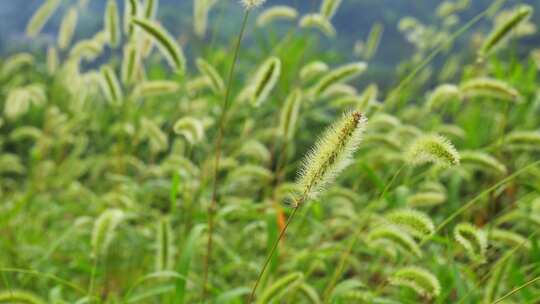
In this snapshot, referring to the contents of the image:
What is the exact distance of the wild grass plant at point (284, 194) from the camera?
161 cm

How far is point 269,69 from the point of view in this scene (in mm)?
1767

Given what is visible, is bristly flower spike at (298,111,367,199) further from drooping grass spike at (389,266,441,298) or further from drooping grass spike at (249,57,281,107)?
drooping grass spike at (249,57,281,107)

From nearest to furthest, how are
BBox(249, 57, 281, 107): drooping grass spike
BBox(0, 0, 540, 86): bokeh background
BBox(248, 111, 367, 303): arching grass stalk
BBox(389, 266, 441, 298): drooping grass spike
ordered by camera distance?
BBox(248, 111, 367, 303): arching grass stalk < BBox(389, 266, 441, 298): drooping grass spike < BBox(249, 57, 281, 107): drooping grass spike < BBox(0, 0, 540, 86): bokeh background

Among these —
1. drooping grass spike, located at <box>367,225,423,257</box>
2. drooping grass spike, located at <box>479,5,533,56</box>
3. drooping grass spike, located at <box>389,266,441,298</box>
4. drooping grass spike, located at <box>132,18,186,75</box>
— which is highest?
drooping grass spike, located at <box>479,5,533,56</box>

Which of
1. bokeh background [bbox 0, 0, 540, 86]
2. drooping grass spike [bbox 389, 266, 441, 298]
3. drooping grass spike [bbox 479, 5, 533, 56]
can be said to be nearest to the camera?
drooping grass spike [bbox 389, 266, 441, 298]

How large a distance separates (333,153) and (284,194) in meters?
1.69

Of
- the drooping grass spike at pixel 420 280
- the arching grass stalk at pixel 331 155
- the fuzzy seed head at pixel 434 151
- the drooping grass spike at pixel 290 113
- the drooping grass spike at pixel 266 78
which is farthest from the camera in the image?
the drooping grass spike at pixel 290 113

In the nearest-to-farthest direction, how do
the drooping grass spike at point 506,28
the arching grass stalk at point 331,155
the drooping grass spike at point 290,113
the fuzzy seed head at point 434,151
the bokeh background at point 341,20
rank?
1. the arching grass stalk at point 331,155
2. the fuzzy seed head at point 434,151
3. the drooping grass spike at point 506,28
4. the drooping grass spike at point 290,113
5. the bokeh background at point 341,20

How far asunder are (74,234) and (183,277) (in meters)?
1.29

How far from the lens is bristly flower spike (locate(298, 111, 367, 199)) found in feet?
3.33

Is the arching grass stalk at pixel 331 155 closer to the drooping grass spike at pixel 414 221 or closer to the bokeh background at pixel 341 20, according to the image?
the drooping grass spike at pixel 414 221

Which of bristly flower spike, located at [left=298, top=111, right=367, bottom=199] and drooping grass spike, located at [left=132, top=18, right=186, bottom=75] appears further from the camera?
drooping grass spike, located at [left=132, top=18, right=186, bottom=75]

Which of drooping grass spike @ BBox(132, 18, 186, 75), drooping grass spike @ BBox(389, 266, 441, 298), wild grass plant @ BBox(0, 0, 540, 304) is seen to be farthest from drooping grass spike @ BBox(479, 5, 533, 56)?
drooping grass spike @ BBox(132, 18, 186, 75)

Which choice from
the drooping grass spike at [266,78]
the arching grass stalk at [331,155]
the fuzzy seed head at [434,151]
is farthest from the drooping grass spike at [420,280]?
the drooping grass spike at [266,78]
